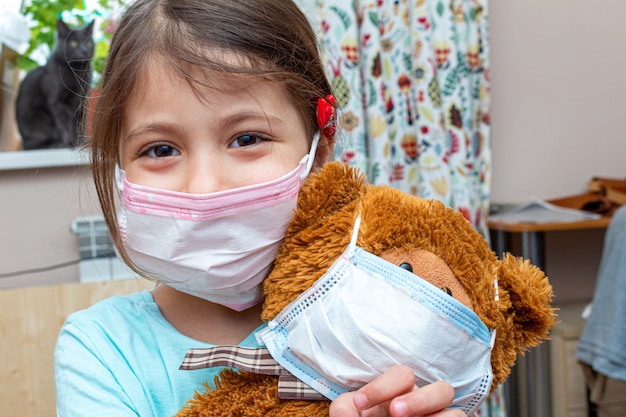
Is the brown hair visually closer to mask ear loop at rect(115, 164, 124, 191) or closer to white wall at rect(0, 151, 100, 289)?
mask ear loop at rect(115, 164, 124, 191)

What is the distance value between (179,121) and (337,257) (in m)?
0.24

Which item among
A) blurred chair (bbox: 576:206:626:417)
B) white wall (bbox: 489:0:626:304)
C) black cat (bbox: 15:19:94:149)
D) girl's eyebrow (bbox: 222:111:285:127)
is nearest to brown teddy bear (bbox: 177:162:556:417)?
girl's eyebrow (bbox: 222:111:285:127)

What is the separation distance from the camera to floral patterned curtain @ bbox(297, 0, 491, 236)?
2029mm

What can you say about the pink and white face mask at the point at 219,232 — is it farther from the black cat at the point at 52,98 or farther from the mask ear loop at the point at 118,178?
the black cat at the point at 52,98

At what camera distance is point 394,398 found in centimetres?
52

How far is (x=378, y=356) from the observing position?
547 millimetres

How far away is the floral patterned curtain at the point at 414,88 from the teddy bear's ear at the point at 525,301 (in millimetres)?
1391

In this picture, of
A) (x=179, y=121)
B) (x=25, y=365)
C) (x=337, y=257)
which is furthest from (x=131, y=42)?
(x=25, y=365)

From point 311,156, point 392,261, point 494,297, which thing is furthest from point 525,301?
point 311,156

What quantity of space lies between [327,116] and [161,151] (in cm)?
21

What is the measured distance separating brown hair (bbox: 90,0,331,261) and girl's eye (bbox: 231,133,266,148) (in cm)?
6

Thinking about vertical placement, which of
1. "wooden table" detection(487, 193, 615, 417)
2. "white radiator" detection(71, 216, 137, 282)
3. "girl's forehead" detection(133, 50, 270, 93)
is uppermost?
"girl's forehead" detection(133, 50, 270, 93)

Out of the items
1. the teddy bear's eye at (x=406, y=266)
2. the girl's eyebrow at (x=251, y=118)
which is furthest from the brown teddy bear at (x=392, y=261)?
the girl's eyebrow at (x=251, y=118)

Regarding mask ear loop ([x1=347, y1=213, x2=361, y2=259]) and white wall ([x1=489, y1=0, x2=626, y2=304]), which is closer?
mask ear loop ([x1=347, y1=213, x2=361, y2=259])
